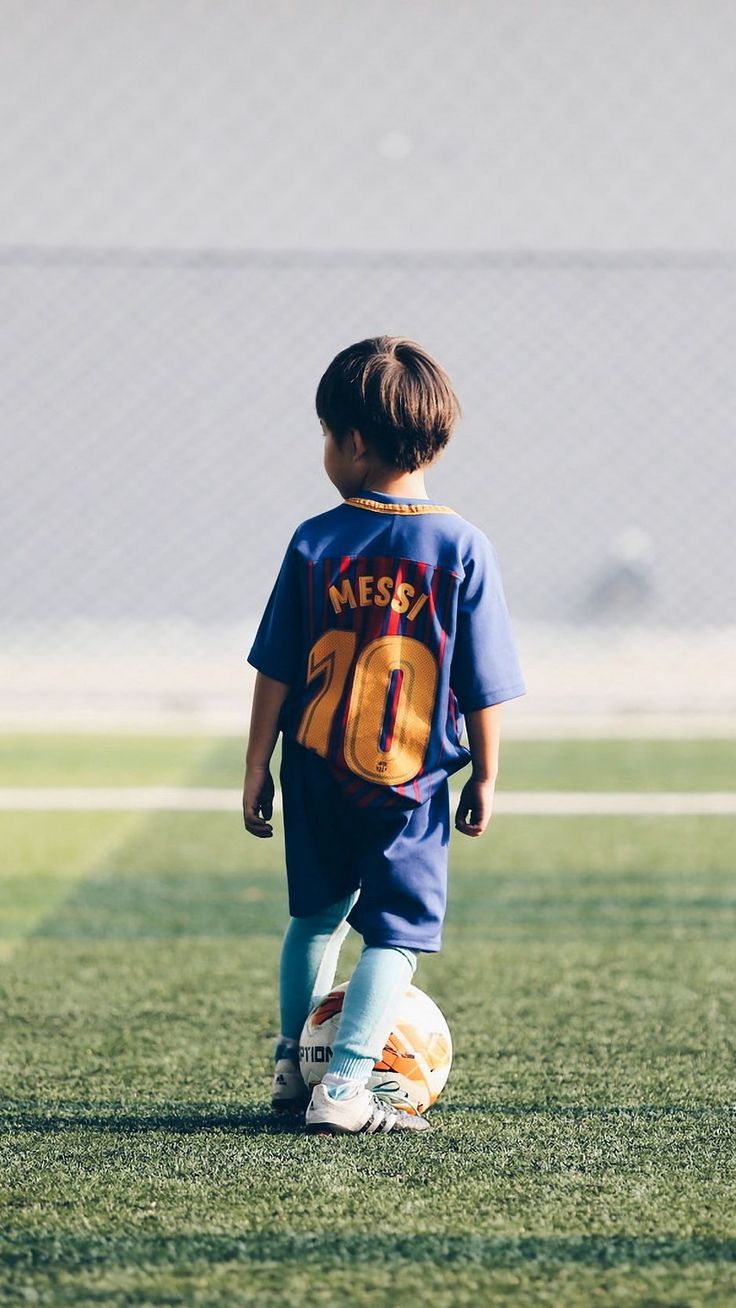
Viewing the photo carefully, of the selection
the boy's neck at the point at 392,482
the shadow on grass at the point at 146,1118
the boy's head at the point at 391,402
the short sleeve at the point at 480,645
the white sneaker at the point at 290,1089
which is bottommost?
the shadow on grass at the point at 146,1118

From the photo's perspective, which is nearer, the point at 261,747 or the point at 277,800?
the point at 261,747

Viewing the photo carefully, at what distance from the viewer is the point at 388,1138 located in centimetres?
181

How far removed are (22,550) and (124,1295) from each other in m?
5.38

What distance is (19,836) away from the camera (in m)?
4.50

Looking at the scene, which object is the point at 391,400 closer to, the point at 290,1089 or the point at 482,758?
the point at 482,758

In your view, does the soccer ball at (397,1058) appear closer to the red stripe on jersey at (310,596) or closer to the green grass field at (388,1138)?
the green grass field at (388,1138)

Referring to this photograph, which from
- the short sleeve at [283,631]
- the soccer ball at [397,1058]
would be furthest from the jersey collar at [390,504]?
the soccer ball at [397,1058]

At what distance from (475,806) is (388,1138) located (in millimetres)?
422

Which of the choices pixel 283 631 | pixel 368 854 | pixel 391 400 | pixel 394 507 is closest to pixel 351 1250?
pixel 368 854

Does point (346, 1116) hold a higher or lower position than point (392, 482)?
lower

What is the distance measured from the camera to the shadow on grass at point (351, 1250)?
1.36m

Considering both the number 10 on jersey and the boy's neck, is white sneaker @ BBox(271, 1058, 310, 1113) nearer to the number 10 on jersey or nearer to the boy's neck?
the number 10 on jersey

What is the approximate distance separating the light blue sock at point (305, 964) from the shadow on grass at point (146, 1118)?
4.3 inches

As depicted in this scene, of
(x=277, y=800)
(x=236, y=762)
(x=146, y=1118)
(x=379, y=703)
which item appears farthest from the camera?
(x=236, y=762)
